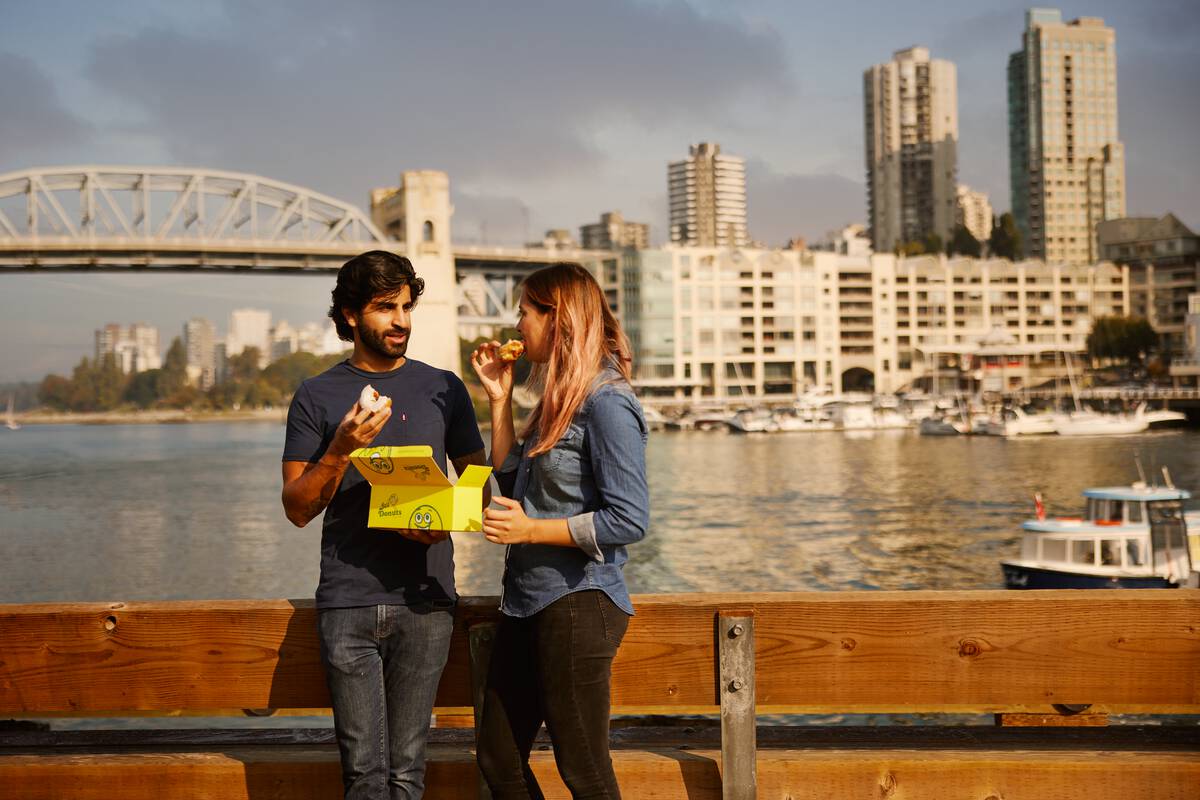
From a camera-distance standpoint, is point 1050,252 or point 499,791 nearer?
point 499,791

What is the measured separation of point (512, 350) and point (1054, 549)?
752 inches

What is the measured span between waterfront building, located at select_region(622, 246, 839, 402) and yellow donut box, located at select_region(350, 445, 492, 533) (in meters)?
114

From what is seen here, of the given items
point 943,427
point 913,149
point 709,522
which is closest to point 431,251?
point 943,427

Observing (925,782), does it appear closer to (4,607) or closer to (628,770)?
(628,770)

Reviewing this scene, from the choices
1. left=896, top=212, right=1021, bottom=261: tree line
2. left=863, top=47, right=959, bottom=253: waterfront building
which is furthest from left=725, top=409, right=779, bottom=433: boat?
left=863, top=47, right=959, bottom=253: waterfront building

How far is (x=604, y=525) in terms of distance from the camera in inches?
104

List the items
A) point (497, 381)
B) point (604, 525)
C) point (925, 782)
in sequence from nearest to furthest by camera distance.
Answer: point (604, 525)
point (925, 782)
point (497, 381)

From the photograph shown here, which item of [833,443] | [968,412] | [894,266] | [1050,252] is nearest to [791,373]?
[894,266]

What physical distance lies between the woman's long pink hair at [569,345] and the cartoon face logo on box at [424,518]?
261 mm

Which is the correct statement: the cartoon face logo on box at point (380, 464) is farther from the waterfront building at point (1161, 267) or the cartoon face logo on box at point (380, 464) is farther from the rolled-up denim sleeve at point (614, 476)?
the waterfront building at point (1161, 267)

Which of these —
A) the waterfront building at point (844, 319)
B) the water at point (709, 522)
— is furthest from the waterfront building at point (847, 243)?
the water at point (709, 522)

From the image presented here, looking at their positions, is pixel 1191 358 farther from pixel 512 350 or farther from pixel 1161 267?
pixel 512 350

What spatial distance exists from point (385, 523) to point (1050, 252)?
611ft

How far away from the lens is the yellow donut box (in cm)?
265
